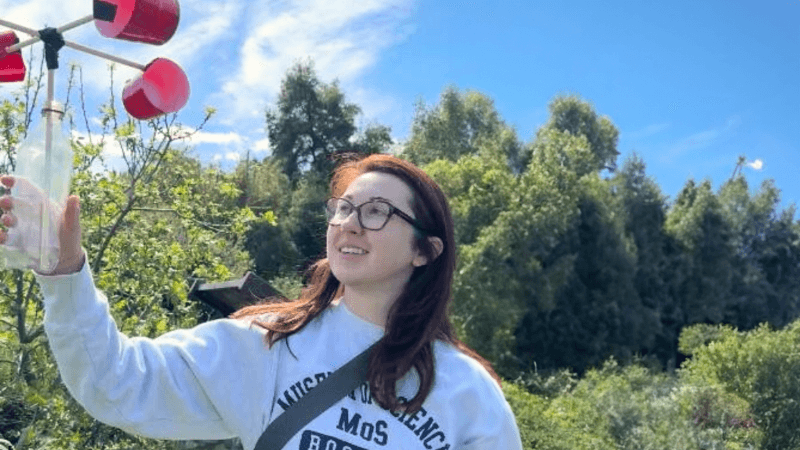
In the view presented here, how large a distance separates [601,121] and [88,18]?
35976 millimetres

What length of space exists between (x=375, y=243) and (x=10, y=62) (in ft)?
3.46

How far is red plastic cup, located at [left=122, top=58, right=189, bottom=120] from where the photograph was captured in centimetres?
245

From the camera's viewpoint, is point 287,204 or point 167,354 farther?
point 287,204

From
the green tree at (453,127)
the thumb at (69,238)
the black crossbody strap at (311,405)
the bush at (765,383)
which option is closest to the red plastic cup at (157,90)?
the thumb at (69,238)

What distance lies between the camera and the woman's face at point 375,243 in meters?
2.23

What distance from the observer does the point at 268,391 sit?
2158mm

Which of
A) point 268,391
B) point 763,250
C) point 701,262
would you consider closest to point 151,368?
point 268,391

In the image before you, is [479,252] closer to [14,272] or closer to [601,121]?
[601,121]

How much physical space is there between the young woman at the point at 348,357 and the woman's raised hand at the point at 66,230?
0.09m

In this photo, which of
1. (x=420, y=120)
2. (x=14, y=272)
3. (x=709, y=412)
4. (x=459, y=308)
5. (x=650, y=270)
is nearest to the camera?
(x=14, y=272)

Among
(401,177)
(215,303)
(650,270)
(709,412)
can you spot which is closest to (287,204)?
(650,270)

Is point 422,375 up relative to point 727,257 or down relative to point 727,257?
down

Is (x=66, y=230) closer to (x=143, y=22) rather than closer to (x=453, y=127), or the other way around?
(x=143, y=22)

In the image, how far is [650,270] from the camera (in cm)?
3272
